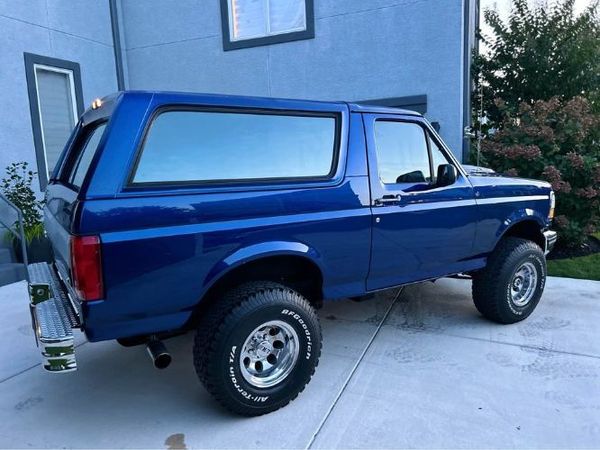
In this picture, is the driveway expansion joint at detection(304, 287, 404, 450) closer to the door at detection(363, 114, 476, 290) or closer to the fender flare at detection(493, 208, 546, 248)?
the door at detection(363, 114, 476, 290)

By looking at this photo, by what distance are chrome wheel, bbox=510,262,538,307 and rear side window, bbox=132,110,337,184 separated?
238 centimetres

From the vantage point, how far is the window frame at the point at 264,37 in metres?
7.99

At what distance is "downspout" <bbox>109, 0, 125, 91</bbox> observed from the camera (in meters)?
8.92

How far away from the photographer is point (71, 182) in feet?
11.2

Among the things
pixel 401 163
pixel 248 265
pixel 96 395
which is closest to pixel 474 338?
pixel 401 163

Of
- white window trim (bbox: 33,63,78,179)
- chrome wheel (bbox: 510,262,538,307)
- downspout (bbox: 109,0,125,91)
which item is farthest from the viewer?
downspout (bbox: 109,0,125,91)

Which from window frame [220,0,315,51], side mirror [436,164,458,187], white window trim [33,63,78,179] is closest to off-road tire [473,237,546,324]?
side mirror [436,164,458,187]

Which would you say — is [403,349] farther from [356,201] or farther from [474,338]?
[356,201]

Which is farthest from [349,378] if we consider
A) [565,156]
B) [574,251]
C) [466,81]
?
[466,81]

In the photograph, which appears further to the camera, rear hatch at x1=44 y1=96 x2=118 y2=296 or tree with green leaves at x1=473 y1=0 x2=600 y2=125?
tree with green leaves at x1=473 y1=0 x2=600 y2=125

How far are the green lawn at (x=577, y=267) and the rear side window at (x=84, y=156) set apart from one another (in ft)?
18.7

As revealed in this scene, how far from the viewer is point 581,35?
7852mm

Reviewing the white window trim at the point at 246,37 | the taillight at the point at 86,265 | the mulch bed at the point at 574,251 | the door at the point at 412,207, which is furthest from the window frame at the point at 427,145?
the white window trim at the point at 246,37

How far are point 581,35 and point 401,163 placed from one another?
6.38 m
